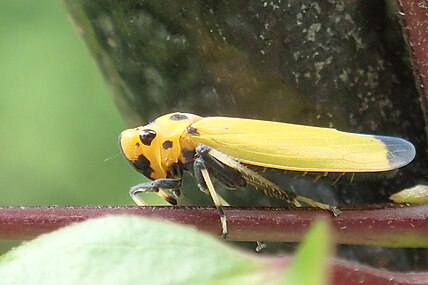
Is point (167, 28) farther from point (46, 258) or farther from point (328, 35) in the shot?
point (46, 258)

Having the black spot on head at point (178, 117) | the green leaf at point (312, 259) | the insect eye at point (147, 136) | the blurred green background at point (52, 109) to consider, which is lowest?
the blurred green background at point (52, 109)

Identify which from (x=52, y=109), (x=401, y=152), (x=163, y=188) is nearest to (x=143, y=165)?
(x=163, y=188)

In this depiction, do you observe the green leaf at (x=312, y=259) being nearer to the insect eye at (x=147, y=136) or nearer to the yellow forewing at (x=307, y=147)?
the yellow forewing at (x=307, y=147)

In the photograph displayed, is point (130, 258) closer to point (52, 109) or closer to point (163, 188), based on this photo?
point (163, 188)

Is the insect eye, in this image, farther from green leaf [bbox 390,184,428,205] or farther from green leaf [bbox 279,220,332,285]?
green leaf [bbox 279,220,332,285]

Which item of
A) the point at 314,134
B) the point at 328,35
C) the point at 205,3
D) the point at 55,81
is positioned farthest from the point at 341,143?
the point at 55,81

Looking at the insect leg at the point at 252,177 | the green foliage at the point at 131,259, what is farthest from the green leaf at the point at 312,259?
the insect leg at the point at 252,177
